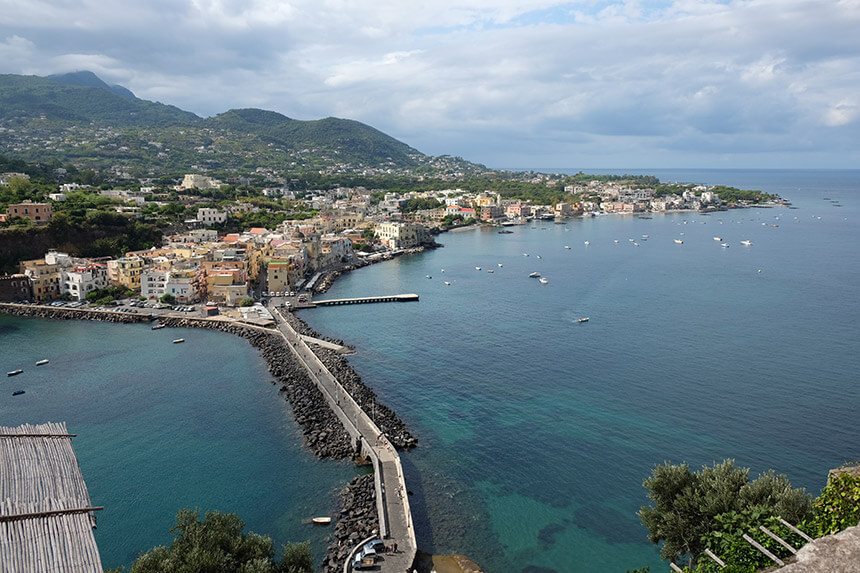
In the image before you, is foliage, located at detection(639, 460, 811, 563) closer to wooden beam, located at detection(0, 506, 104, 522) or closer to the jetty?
the jetty

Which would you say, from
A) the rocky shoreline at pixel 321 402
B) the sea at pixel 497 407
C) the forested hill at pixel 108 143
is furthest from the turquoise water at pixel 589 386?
the forested hill at pixel 108 143

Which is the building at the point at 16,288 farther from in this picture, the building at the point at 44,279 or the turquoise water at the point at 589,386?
the turquoise water at the point at 589,386

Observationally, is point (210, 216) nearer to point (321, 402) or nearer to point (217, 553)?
point (321, 402)

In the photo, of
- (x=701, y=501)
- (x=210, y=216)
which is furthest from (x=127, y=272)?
(x=701, y=501)

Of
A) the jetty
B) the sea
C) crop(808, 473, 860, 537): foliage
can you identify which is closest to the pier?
the sea

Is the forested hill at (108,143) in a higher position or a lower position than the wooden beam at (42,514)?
higher

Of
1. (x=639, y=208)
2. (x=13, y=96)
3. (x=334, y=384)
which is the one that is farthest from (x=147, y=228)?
(x=13, y=96)

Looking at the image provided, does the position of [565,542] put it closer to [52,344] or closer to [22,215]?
[52,344]

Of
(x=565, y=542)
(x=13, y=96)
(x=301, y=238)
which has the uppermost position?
(x=13, y=96)
